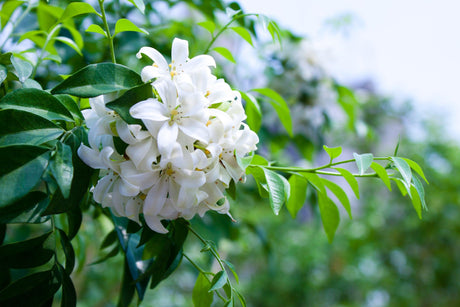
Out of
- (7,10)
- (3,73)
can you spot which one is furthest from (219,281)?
(7,10)

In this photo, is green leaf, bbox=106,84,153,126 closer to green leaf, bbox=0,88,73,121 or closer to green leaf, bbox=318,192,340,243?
green leaf, bbox=0,88,73,121

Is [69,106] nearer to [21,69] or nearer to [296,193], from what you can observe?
[21,69]

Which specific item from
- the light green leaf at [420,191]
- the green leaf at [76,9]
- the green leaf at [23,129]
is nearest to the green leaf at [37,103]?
the green leaf at [23,129]

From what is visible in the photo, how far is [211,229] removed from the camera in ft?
2.96

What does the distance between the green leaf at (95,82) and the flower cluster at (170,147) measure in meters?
0.02

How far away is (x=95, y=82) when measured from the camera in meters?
0.36

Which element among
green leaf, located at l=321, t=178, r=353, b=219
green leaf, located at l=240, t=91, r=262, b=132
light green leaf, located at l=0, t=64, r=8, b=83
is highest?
light green leaf, located at l=0, t=64, r=8, b=83

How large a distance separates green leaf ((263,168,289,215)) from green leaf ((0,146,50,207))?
0.67ft

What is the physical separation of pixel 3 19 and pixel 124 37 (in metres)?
0.26

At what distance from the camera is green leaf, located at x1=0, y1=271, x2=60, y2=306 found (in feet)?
1.32

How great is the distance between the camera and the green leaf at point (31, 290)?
A: 40 cm

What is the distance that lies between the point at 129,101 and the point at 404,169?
278 mm

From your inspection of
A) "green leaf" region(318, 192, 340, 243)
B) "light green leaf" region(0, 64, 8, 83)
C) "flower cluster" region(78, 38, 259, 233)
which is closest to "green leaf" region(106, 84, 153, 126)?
"flower cluster" region(78, 38, 259, 233)

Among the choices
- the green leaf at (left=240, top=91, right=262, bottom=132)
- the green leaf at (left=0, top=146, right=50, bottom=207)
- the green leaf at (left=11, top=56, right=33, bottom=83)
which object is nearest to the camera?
the green leaf at (left=0, top=146, right=50, bottom=207)
